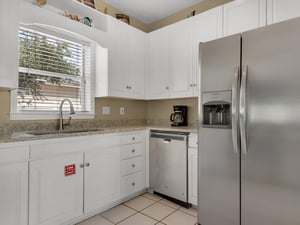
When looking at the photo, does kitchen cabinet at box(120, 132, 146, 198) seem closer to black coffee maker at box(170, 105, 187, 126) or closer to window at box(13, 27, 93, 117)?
black coffee maker at box(170, 105, 187, 126)

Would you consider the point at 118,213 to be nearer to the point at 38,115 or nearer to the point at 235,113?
the point at 38,115

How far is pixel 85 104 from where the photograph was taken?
258 cm

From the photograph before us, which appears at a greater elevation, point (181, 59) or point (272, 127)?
point (181, 59)

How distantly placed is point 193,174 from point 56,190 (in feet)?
4.54

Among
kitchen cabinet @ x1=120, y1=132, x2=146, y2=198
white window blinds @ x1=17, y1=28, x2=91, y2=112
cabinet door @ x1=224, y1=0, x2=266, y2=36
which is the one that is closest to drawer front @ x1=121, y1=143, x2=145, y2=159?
kitchen cabinet @ x1=120, y1=132, x2=146, y2=198

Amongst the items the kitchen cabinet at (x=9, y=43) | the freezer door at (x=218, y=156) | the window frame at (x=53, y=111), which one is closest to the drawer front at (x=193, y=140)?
the freezer door at (x=218, y=156)

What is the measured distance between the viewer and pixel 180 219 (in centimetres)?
199

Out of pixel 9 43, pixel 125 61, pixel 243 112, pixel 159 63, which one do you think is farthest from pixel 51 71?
pixel 243 112

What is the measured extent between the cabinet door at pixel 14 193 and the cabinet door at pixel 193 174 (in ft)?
5.15

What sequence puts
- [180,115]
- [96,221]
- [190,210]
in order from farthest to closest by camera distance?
1. [180,115]
2. [190,210]
3. [96,221]

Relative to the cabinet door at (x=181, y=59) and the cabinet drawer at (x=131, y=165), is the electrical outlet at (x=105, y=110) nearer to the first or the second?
the cabinet drawer at (x=131, y=165)

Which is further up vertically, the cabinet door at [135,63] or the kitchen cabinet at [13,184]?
the cabinet door at [135,63]

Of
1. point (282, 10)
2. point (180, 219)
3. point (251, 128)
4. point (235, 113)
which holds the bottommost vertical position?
point (180, 219)

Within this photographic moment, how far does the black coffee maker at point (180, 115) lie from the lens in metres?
2.79
